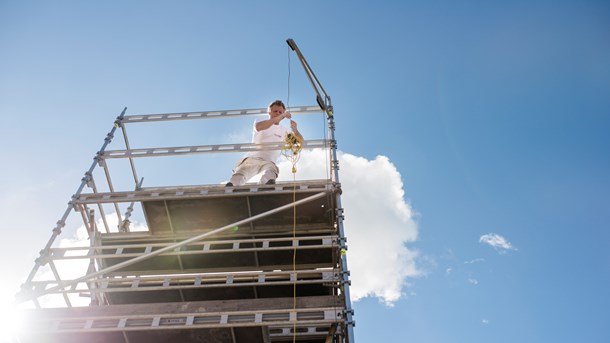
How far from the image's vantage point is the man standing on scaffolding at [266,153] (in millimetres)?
8258

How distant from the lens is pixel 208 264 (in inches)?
317

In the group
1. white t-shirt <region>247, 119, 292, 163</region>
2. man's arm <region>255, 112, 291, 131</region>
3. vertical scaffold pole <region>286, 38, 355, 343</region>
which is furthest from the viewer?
white t-shirt <region>247, 119, 292, 163</region>

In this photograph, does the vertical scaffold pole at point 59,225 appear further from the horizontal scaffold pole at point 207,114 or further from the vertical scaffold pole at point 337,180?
the vertical scaffold pole at point 337,180

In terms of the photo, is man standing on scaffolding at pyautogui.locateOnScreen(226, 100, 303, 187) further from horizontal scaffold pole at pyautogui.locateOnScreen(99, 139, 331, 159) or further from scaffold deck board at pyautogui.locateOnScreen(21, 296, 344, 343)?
scaffold deck board at pyautogui.locateOnScreen(21, 296, 344, 343)

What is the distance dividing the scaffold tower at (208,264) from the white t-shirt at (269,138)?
15 cm

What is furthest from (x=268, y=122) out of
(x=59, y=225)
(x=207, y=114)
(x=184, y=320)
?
(x=184, y=320)

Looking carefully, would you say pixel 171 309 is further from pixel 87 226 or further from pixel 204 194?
pixel 87 226

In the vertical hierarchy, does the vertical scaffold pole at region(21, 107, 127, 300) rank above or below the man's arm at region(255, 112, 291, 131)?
below

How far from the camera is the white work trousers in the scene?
827cm

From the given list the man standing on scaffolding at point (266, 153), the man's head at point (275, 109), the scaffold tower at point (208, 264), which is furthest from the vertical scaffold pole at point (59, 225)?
the man's head at point (275, 109)

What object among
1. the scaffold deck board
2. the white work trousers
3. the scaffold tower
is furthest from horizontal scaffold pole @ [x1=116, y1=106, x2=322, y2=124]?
the scaffold deck board

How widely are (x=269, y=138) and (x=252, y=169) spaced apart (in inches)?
31.3

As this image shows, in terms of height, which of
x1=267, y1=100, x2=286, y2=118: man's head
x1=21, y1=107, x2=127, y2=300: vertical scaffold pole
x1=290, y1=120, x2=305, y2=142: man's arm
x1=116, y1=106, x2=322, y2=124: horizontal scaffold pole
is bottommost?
x1=21, y1=107, x2=127, y2=300: vertical scaffold pole

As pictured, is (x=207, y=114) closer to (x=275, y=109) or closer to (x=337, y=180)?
(x=275, y=109)
